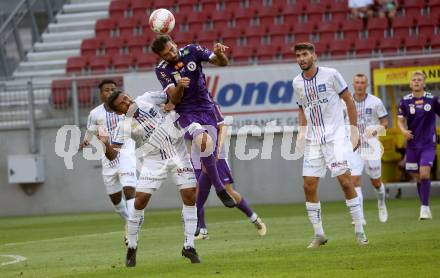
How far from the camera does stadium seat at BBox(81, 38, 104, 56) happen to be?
2867 cm

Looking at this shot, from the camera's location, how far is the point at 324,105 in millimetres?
12500

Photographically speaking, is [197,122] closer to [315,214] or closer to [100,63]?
[315,214]

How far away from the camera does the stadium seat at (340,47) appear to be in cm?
2558

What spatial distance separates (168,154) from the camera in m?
11.0

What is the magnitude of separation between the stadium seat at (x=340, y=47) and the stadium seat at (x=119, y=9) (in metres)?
6.70

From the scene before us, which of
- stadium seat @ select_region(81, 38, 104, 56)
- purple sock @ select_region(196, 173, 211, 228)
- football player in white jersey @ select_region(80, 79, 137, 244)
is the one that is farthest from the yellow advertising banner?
purple sock @ select_region(196, 173, 211, 228)

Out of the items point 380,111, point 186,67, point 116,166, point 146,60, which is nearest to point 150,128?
point 186,67

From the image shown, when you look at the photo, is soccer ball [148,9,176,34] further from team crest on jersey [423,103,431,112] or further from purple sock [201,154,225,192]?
team crest on jersey [423,103,431,112]

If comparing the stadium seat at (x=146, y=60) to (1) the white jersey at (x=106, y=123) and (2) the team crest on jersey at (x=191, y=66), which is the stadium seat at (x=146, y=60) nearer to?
(1) the white jersey at (x=106, y=123)

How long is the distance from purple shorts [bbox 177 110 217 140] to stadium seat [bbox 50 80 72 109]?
12.2 meters

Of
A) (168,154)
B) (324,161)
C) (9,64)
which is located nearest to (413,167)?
(324,161)

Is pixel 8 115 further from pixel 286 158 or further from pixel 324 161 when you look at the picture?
pixel 324 161

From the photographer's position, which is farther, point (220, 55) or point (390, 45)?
point (390, 45)

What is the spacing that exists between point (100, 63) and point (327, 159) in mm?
16069
